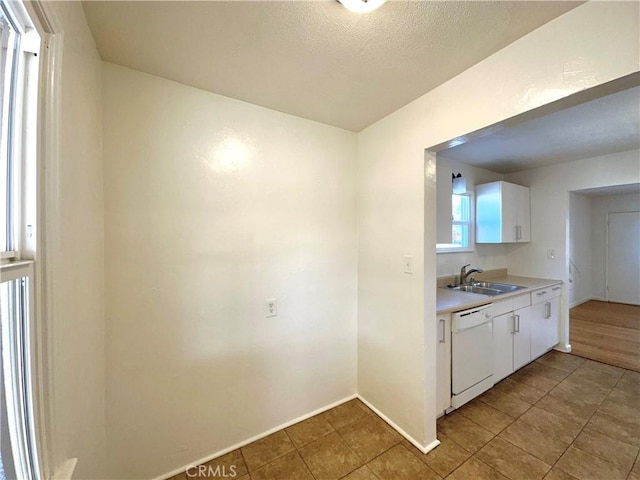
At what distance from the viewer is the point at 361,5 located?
954mm

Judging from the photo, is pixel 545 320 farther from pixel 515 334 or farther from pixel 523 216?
pixel 523 216

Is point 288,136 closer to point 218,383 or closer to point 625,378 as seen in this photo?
point 218,383

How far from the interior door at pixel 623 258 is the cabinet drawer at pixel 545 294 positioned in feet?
11.2

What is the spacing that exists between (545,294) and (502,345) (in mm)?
1131

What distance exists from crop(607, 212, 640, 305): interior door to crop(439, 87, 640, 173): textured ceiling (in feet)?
10.9

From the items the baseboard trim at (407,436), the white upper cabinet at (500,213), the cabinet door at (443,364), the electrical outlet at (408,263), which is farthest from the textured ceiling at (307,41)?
the baseboard trim at (407,436)

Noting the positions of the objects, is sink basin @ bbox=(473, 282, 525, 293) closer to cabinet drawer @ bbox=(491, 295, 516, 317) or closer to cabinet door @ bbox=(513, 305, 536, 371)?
cabinet door @ bbox=(513, 305, 536, 371)

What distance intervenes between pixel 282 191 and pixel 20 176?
128 centimetres

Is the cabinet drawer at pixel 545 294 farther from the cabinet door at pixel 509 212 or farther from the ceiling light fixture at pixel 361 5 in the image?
the ceiling light fixture at pixel 361 5

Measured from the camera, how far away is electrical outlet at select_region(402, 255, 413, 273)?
170cm

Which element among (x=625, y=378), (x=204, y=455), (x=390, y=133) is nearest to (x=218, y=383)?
(x=204, y=455)

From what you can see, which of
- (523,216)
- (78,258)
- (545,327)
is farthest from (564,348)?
(78,258)

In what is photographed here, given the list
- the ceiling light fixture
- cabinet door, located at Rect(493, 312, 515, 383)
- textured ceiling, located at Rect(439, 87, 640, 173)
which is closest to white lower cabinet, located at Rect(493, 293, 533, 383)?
cabinet door, located at Rect(493, 312, 515, 383)

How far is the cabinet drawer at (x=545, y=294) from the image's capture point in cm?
267
